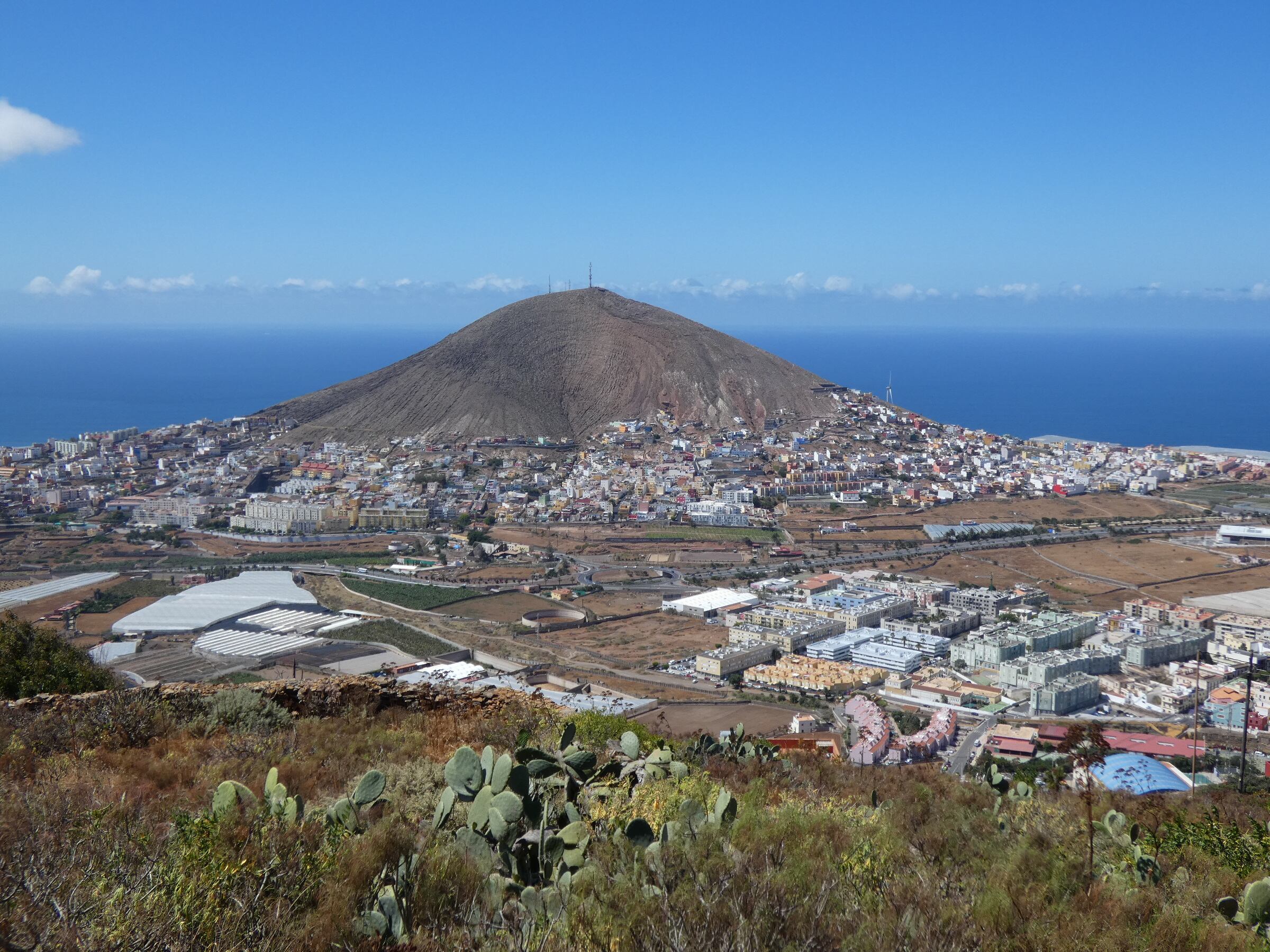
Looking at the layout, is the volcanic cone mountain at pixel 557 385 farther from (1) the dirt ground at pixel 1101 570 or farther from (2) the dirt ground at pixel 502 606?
(2) the dirt ground at pixel 502 606

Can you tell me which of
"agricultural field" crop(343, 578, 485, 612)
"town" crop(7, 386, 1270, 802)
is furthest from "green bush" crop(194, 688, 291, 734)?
"agricultural field" crop(343, 578, 485, 612)

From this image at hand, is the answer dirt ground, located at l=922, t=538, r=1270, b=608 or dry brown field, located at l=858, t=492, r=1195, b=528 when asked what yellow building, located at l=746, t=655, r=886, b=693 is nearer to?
dirt ground, located at l=922, t=538, r=1270, b=608

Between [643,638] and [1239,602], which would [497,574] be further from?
[1239,602]

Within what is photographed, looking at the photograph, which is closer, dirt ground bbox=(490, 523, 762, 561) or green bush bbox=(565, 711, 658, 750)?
green bush bbox=(565, 711, 658, 750)

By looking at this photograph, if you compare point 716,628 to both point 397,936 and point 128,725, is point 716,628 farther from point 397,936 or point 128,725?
point 397,936

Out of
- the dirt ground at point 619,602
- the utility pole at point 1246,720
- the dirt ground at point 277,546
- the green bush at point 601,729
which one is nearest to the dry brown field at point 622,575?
the dirt ground at point 619,602

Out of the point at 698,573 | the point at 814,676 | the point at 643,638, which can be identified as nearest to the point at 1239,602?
the point at 814,676
